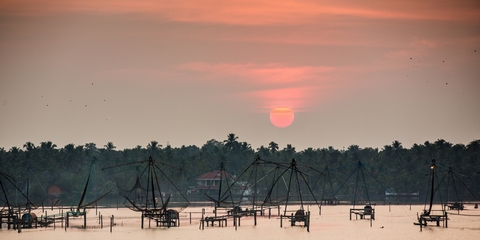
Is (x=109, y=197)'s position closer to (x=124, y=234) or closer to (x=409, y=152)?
(x=409, y=152)

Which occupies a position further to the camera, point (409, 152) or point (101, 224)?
point (409, 152)

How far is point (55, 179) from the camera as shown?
7229 inches

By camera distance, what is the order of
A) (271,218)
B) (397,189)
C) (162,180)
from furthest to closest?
(162,180), (397,189), (271,218)

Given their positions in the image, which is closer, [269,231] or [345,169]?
[269,231]

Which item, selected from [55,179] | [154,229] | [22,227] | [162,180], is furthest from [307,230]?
[55,179]

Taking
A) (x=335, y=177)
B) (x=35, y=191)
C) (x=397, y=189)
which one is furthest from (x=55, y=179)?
(x=397, y=189)

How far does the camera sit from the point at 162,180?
180625mm

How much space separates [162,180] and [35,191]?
27.6 metres

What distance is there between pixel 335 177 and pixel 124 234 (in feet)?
315

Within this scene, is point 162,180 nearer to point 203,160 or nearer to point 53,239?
point 203,160

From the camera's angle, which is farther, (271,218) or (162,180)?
(162,180)

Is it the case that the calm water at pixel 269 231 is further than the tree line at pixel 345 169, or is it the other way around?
the tree line at pixel 345 169

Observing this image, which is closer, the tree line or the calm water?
the calm water

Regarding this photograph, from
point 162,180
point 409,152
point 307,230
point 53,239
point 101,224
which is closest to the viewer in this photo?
point 53,239
